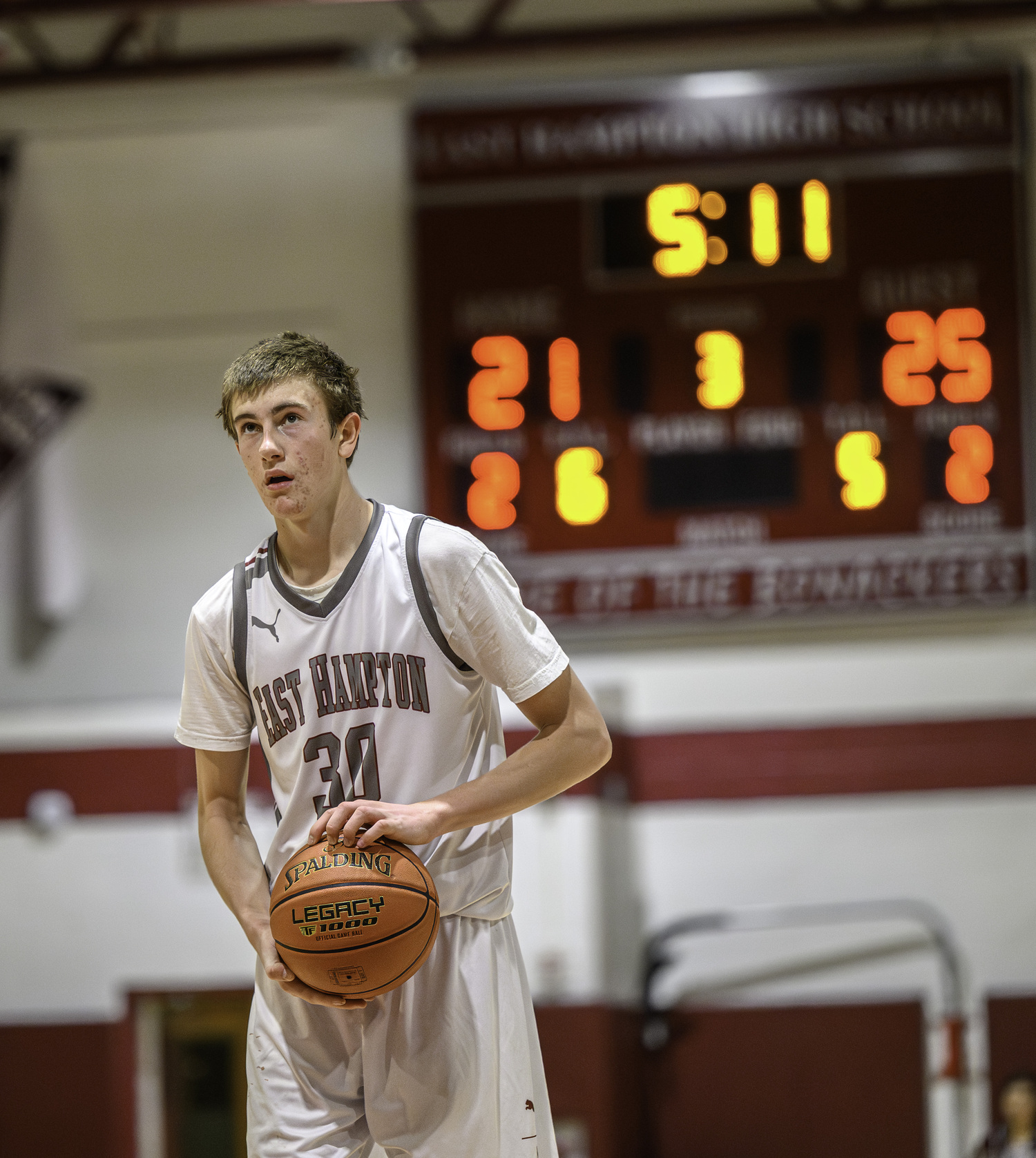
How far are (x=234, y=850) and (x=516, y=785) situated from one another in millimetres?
571

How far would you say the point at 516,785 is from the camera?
233 centimetres

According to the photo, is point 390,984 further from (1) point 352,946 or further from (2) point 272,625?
(2) point 272,625

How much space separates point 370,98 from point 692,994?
163 inches

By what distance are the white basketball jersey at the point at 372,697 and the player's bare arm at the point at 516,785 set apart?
0.10 m

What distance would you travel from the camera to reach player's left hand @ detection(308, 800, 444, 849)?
2.23 m

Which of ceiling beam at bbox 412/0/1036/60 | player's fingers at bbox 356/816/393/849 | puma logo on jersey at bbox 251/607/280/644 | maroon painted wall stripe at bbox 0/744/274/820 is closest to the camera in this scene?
player's fingers at bbox 356/816/393/849

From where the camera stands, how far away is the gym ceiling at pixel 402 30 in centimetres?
607

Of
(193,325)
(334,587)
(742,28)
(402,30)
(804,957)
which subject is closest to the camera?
(334,587)

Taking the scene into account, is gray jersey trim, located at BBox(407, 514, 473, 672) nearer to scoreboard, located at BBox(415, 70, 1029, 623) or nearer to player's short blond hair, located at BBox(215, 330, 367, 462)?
player's short blond hair, located at BBox(215, 330, 367, 462)

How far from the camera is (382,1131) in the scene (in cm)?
240

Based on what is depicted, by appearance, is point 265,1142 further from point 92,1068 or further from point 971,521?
point 971,521

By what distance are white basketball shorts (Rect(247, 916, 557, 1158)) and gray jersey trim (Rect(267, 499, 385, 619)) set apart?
592 millimetres

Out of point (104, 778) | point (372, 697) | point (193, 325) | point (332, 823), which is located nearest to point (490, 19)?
point (193, 325)

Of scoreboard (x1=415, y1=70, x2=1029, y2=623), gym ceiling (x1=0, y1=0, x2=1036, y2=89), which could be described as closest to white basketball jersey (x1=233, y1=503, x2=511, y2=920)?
scoreboard (x1=415, y1=70, x2=1029, y2=623)
